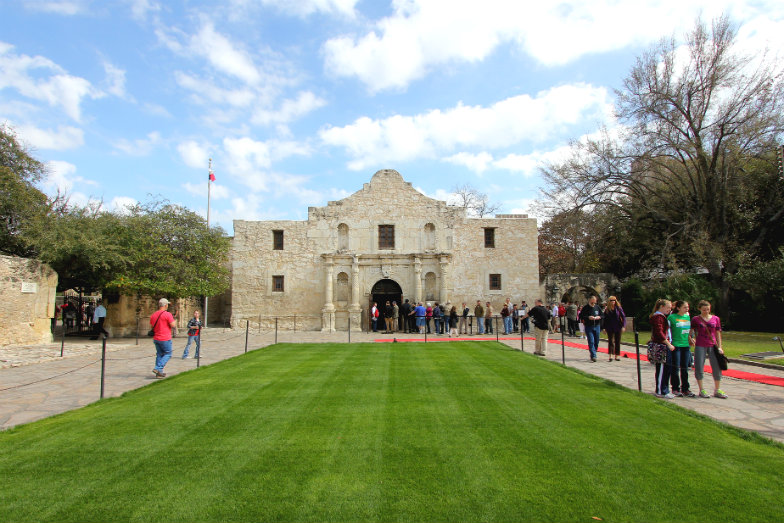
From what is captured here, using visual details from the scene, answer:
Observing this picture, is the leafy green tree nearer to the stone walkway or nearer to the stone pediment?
the stone walkway

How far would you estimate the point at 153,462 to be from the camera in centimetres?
488

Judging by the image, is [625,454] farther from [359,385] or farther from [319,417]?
[359,385]

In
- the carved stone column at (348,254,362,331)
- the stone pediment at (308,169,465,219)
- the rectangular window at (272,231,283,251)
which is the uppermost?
the stone pediment at (308,169,465,219)

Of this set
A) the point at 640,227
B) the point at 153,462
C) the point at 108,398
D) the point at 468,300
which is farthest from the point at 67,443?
the point at 640,227

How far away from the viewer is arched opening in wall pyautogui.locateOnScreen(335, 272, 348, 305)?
2811cm

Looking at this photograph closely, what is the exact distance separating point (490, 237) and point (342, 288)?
921 cm

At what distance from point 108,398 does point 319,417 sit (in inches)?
162

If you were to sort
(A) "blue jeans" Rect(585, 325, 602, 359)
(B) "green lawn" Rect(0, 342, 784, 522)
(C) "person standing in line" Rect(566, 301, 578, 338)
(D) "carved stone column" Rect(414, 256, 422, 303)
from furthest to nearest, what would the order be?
(D) "carved stone column" Rect(414, 256, 422, 303) → (C) "person standing in line" Rect(566, 301, 578, 338) → (A) "blue jeans" Rect(585, 325, 602, 359) → (B) "green lawn" Rect(0, 342, 784, 522)

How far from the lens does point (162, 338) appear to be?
1041 centimetres

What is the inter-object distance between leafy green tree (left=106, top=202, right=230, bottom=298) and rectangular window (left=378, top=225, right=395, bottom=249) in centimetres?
885

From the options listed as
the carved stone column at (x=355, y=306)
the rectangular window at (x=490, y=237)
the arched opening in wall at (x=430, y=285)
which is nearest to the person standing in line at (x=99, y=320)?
the carved stone column at (x=355, y=306)

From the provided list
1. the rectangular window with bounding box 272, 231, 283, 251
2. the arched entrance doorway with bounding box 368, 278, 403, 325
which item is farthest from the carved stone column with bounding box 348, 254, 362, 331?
the rectangular window with bounding box 272, 231, 283, 251

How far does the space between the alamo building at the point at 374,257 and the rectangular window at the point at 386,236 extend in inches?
2.3

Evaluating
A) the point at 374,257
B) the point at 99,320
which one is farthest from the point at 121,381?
the point at 374,257
